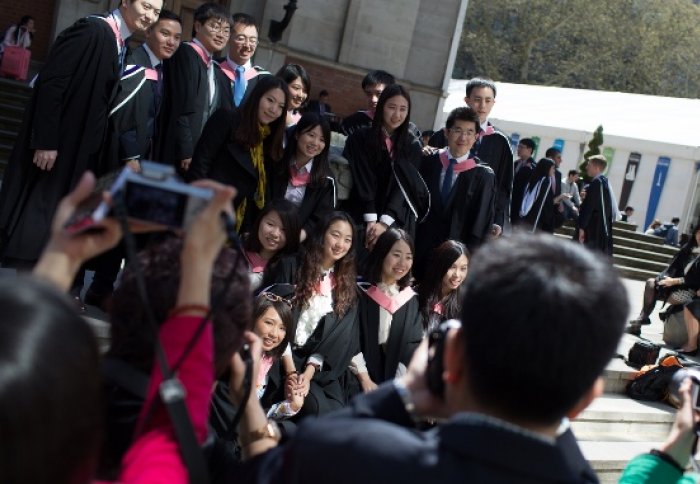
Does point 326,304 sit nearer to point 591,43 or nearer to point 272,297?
point 272,297

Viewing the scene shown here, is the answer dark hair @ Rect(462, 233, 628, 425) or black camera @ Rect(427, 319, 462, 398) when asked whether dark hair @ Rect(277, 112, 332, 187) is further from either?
dark hair @ Rect(462, 233, 628, 425)

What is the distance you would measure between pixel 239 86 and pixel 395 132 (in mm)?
1218

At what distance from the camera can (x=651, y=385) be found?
8.46 meters

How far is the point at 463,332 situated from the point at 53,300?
74 cm

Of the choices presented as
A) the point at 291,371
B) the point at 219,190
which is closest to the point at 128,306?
the point at 219,190

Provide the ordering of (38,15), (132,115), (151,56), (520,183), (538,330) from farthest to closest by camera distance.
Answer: (38,15) → (520,183) → (151,56) → (132,115) → (538,330)

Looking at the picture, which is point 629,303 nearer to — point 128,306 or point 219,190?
point 219,190

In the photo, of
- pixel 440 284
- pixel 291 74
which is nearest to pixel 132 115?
pixel 291 74

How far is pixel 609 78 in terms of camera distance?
4975 centimetres

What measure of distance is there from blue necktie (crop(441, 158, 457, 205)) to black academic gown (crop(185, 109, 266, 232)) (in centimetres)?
190

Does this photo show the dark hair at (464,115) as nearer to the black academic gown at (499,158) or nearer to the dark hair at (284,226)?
the black academic gown at (499,158)

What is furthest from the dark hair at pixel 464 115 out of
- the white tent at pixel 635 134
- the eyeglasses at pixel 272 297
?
the white tent at pixel 635 134

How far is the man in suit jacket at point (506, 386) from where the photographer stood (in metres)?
1.63

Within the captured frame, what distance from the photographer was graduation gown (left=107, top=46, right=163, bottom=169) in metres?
5.82
